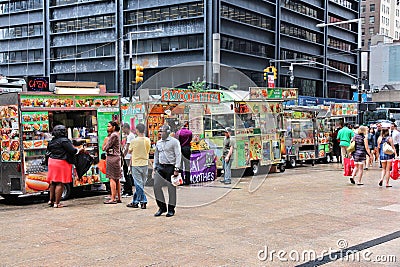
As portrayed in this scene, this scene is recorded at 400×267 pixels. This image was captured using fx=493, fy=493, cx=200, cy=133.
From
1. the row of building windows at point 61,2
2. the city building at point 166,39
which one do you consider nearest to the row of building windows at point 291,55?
the city building at point 166,39

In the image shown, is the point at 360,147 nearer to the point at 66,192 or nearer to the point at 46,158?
the point at 66,192

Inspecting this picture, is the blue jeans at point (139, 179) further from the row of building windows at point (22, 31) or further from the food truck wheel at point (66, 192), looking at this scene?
the row of building windows at point (22, 31)

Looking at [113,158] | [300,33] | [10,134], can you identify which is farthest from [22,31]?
[113,158]

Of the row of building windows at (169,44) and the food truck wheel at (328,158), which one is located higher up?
the row of building windows at (169,44)

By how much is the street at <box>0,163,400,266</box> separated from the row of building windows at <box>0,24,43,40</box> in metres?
53.4

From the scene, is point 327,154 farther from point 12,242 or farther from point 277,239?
point 12,242

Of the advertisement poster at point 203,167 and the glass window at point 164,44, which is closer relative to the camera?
the advertisement poster at point 203,167

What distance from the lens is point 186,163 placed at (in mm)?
14445

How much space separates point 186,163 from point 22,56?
176 feet

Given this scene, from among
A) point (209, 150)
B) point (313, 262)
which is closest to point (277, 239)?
point (313, 262)

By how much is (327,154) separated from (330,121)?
1.74 m

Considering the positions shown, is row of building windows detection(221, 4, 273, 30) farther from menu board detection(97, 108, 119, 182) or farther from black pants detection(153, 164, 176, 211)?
black pants detection(153, 164, 176, 211)

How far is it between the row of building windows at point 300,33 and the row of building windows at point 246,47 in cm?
459

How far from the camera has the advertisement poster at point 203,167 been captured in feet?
48.7
